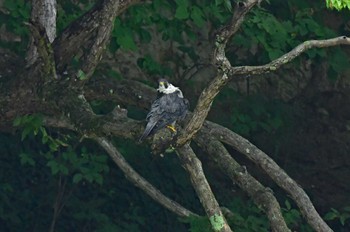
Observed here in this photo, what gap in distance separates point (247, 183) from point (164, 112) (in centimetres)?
83

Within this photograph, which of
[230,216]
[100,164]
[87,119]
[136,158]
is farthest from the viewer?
[136,158]

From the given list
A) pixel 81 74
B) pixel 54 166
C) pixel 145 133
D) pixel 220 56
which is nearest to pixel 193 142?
pixel 54 166

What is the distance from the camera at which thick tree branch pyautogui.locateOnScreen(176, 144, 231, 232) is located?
25.0 ft

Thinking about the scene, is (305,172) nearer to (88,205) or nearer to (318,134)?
(318,134)

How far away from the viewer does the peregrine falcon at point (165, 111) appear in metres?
7.87

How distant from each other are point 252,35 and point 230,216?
1610mm

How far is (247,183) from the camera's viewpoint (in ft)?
26.4

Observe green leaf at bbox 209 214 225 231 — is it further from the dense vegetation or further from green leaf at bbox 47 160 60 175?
green leaf at bbox 47 160 60 175

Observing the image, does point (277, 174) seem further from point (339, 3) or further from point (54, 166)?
point (54, 166)

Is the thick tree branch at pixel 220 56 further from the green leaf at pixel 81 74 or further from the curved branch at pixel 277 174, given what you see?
the green leaf at pixel 81 74

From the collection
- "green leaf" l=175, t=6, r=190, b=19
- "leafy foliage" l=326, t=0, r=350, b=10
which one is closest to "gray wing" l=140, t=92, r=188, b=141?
"green leaf" l=175, t=6, r=190, b=19

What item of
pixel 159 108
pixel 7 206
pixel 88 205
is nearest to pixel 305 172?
pixel 88 205

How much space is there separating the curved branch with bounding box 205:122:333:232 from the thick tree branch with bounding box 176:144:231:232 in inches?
24.2

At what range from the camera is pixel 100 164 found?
10.7 meters
